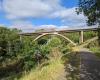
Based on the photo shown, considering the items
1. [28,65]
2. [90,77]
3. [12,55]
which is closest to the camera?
[90,77]

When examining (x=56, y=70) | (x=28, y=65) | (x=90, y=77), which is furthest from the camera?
(x=28, y=65)

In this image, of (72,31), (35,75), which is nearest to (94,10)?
(35,75)

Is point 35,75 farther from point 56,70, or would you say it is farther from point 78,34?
point 78,34

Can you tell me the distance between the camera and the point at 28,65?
3019 centimetres

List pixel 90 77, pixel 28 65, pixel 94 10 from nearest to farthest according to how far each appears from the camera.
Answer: pixel 94 10
pixel 90 77
pixel 28 65

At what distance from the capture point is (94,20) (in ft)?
39.9

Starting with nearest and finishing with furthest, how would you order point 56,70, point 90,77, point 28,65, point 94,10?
point 94,10 → point 90,77 → point 56,70 → point 28,65

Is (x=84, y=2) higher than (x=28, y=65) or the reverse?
higher

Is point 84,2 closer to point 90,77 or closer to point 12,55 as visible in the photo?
point 90,77

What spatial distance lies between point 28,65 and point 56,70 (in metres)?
15.4

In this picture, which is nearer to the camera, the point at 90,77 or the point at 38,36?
the point at 90,77

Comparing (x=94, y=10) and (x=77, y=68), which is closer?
(x=94, y=10)

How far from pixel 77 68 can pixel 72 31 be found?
3199 centimetres

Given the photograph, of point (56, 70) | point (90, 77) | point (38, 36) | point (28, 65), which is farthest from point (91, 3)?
point (38, 36)
